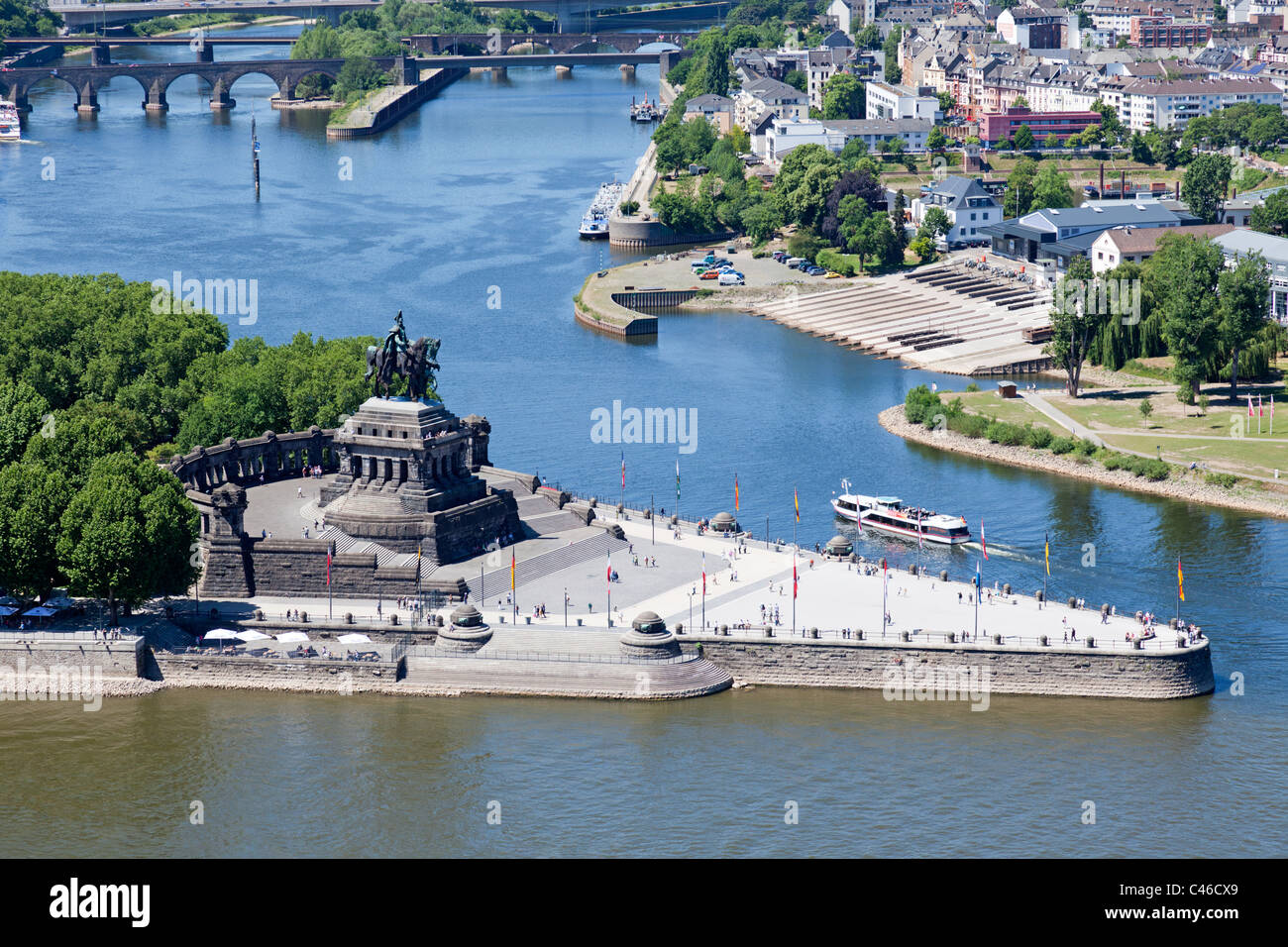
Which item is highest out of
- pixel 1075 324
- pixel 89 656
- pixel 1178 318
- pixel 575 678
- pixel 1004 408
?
pixel 1178 318

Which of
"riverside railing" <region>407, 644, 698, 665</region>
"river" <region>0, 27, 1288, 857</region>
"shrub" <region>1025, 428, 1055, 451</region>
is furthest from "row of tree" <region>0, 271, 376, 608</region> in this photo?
"shrub" <region>1025, 428, 1055, 451</region>

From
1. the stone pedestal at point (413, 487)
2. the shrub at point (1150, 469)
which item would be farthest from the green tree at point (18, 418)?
the shrub at point (1150, 469)

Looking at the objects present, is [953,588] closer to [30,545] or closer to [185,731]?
[185,731]

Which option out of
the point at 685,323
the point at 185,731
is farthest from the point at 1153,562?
the point at 685,323

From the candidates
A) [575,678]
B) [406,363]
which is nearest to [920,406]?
[406,363]

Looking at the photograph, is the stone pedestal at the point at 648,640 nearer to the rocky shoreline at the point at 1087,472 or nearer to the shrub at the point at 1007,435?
the rocky shoreline at the point at 1087,472

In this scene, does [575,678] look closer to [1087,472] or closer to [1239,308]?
[1087,472]
